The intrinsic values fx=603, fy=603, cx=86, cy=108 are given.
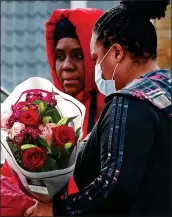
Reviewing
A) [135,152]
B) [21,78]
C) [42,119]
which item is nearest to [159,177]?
[135,152]

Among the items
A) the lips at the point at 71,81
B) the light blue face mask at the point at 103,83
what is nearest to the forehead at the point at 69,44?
the lips at the point at 71,81

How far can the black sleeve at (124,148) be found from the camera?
196 centimetres

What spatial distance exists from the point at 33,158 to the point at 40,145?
0.24 feet

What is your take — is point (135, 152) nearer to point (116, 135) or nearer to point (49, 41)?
point (116, 135)

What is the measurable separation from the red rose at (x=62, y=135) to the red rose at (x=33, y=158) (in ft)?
0.25

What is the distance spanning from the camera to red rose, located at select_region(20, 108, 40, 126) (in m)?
2.18

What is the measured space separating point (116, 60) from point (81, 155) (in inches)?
14.6

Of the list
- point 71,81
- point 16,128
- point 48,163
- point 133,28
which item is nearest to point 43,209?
point 48,163

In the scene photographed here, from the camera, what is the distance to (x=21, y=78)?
645 centimetres

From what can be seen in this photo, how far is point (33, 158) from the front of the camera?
2.10 meters

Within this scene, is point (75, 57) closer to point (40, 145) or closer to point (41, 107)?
point (41, 107)

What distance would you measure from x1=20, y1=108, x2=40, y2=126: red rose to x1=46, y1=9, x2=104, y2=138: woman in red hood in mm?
698

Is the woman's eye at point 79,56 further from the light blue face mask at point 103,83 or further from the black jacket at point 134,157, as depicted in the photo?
the black jacket at point 134,157

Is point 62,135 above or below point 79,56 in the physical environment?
below
